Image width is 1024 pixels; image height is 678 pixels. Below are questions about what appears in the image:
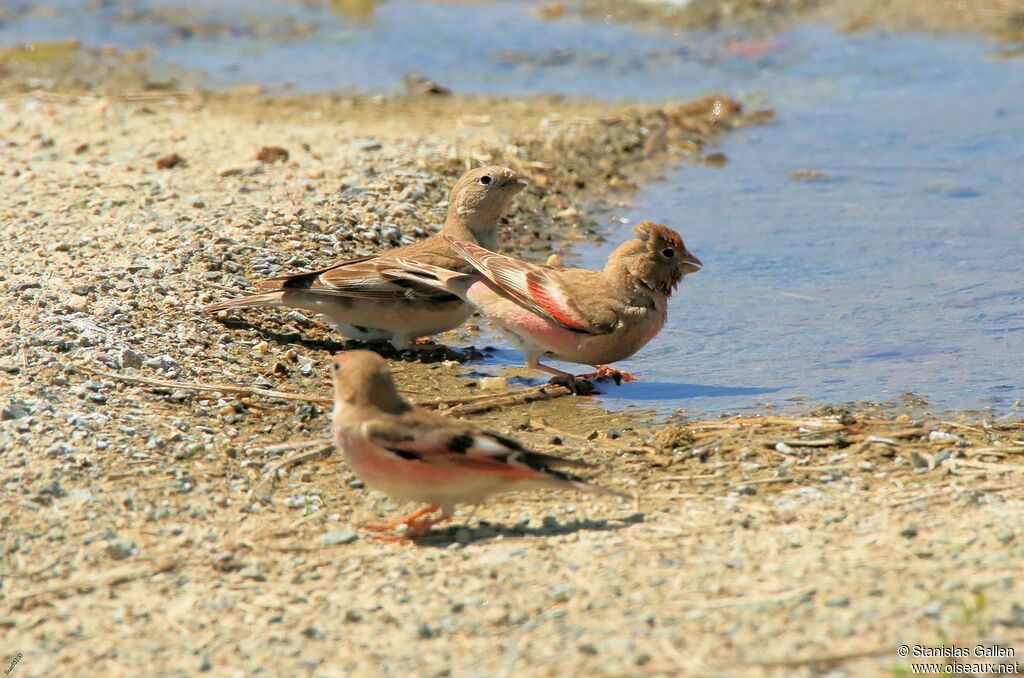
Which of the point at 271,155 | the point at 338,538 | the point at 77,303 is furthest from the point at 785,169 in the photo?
the point at 338,538

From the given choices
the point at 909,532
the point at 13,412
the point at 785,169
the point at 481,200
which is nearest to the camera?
the point at 909,532

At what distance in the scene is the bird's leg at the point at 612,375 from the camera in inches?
287

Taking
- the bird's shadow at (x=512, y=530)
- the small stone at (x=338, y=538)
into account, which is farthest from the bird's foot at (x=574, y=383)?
the small stone at (x=338, y=538)

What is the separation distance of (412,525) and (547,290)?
224cm

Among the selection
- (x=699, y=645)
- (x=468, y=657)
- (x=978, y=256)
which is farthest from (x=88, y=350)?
(x=978, y=256)

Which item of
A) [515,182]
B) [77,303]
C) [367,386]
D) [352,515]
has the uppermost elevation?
[515,182]

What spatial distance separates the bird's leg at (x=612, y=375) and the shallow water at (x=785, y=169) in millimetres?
107

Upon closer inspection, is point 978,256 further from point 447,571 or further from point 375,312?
point 447,571

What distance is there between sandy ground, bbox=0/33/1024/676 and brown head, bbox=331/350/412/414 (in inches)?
20.1

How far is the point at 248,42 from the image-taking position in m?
16.4

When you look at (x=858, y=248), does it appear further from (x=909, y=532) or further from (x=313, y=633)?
(x=313, y=633)

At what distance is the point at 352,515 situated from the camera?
5.52 meters

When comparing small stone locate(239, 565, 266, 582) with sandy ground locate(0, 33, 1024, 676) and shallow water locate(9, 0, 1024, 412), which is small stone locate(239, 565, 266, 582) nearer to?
sandy ground locate(0, 33, 1024, 676)

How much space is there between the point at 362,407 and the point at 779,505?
5.55 ft
